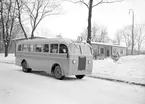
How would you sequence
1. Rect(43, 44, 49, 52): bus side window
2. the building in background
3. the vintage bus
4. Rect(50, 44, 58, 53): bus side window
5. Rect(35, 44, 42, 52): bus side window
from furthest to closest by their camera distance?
the building in background
Rect(35, 44, 42, 52): bus side window
Rect(43, 44, 49, 52): bus side window
Rect(50, 44, 58, 53): bus side window
the vintage bus

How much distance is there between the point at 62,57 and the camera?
439 inches

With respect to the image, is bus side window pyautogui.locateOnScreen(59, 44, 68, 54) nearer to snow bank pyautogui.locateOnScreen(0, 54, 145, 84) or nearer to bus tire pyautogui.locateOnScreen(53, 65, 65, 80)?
bus tire pyautogui.locateOnScreen(53, 65, 65, 80)

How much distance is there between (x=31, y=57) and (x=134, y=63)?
301 inches

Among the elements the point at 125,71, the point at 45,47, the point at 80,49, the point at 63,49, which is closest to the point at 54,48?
the point at 63,49

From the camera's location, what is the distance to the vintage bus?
1086 cm

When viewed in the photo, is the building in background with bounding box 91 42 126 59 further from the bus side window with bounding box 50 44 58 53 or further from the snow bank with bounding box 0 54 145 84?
the bus side window with bounding box 50 44 58 53

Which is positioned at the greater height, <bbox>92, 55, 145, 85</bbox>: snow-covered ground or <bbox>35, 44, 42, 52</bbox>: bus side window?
<bbox>35, 44, 42, 52</bbox>: bus side window

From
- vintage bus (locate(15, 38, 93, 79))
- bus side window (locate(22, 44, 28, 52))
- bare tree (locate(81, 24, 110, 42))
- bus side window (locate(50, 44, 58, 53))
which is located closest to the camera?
vintage bus (locate(15, 38, 93, 79))

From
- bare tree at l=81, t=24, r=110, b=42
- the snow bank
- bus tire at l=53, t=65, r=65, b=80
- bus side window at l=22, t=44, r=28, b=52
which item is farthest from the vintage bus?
bare tree at l=81, t=24, r=110, b=42

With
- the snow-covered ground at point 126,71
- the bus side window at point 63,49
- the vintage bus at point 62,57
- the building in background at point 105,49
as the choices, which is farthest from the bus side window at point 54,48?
the building in background at point 105,49

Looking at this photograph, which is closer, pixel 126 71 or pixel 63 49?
pixel 63 49

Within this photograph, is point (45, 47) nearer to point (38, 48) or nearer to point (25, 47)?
point (38, 48)

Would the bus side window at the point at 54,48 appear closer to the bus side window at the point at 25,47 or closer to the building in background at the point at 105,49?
the bus side window at the point at 25,47

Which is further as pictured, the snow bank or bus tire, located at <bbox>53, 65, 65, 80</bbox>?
the snow bank
